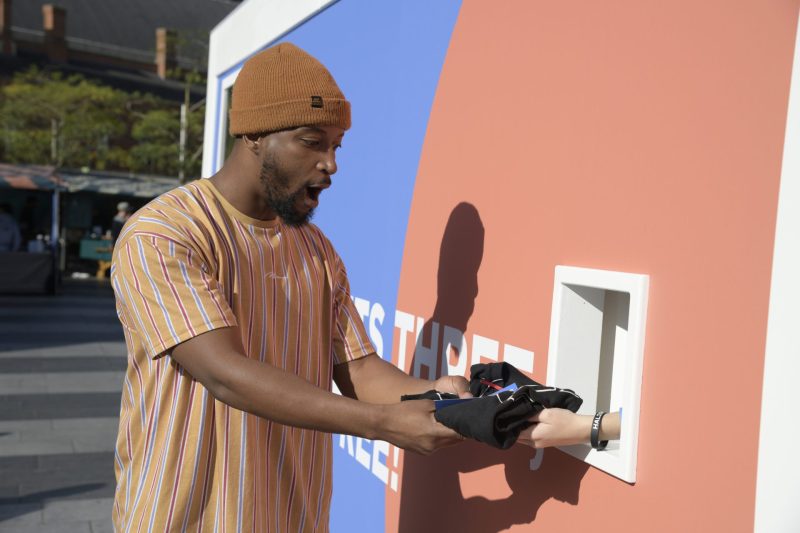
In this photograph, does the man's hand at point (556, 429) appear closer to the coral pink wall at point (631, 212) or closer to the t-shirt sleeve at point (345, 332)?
the coral pink wall at point (631, 212)

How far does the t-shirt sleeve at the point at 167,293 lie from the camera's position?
1713 mm

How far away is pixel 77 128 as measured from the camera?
2623cm

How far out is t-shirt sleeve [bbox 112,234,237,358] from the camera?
171 cm

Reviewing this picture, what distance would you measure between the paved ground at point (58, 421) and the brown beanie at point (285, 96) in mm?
3559

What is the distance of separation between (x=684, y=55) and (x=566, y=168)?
428 mm

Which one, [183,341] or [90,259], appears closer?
[183,341]

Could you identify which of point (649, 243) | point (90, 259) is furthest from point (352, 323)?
point (90, 259)

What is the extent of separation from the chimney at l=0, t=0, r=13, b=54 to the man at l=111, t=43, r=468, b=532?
124ft

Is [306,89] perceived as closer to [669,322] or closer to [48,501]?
[669,322]

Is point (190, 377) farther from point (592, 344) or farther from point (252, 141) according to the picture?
point (592, 344)

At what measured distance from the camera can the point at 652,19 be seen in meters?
1.76

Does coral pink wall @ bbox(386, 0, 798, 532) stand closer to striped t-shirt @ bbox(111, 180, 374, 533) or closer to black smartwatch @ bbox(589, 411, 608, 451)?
black smartwatch @ bbox(589, 411, 608, 451)

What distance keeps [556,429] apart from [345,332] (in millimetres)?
696

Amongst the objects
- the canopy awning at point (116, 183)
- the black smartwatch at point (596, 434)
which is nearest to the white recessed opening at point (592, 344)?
the black smartwatch at point (596, 434)
